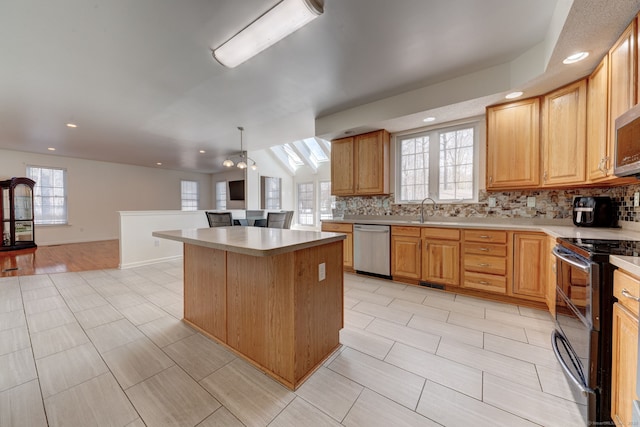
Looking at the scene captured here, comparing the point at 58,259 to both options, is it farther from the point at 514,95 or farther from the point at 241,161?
the point at 514,95

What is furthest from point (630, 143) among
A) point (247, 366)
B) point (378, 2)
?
point (247, 366)

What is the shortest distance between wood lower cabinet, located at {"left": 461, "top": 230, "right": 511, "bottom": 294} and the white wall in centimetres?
987

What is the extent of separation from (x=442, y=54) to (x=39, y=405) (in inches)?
154

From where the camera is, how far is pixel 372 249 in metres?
3.63

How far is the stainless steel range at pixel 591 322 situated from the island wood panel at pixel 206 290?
7.34ft

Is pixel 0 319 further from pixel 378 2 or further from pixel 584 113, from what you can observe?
pixel 584 113

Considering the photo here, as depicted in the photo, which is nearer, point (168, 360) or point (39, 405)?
point (39, 405)

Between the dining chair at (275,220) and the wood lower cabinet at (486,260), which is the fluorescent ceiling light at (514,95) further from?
the dining chair at (275,220)

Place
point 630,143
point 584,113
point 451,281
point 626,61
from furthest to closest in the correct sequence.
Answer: point 451,281 → point 584,113 → point 626,61 → point 630,143

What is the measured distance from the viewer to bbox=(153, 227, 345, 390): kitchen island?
1.50m

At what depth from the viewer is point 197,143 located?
18.6 feet

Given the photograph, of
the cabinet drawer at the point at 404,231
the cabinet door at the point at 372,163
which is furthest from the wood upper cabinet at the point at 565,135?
the cabinet door at the point at 372,163

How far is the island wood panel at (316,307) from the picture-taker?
5.03 feet

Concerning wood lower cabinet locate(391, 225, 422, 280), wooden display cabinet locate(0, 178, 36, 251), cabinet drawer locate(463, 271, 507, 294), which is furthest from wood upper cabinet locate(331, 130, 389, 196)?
wooden display cabinet locate(0, 178, 36, 251)
